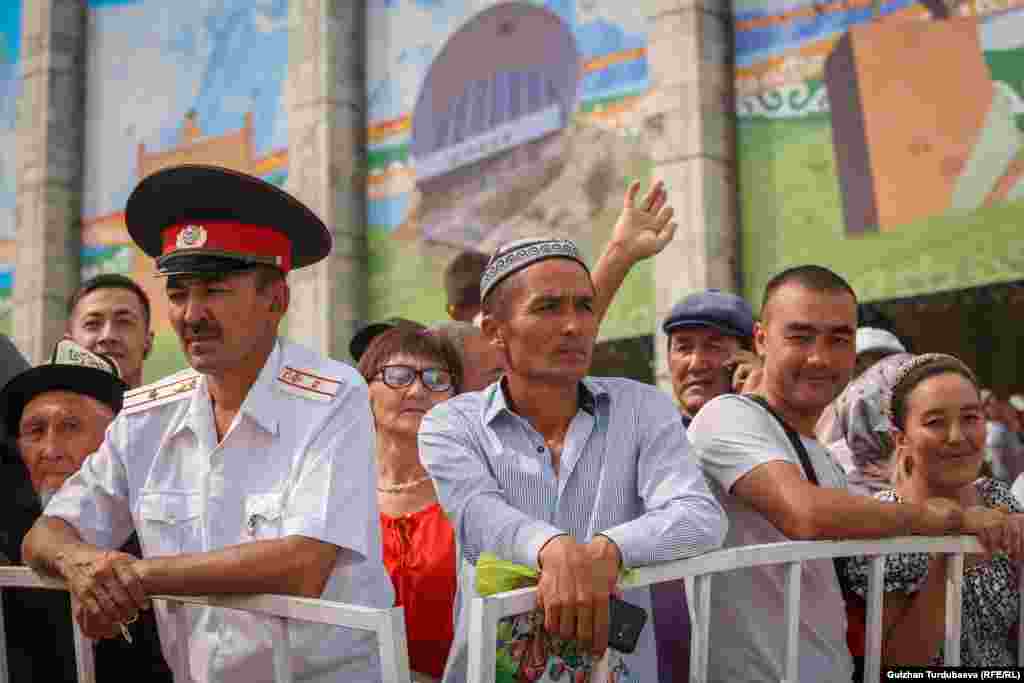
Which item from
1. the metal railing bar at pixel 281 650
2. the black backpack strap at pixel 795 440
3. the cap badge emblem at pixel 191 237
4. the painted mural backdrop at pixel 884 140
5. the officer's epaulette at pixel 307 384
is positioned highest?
the painted mural backdrop at pixel 884 140

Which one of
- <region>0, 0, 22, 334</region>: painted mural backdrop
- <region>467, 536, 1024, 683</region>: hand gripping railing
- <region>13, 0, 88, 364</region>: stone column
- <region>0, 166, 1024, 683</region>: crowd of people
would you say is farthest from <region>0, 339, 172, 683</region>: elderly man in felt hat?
<region>0, 0, 22, 334</region>: painted mural backdrop

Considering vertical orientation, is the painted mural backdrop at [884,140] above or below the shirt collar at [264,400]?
above

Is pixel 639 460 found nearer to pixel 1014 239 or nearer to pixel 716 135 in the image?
pixel 1014 239

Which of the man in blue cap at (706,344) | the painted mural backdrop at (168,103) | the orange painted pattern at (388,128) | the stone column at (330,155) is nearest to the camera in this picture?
the man in blue cap at (706,344)

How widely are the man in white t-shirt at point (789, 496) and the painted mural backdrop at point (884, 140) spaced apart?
261 inches

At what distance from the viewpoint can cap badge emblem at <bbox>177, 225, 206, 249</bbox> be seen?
2.51m

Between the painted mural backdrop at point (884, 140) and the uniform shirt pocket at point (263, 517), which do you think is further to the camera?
the painted mural backdrop at point (884, 140)

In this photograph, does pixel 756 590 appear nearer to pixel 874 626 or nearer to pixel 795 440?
pixel 874 626

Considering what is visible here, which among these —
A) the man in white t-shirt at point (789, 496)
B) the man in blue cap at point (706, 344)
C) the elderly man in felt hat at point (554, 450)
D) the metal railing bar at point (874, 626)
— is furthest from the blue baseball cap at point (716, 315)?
the metal railing bar at point (874, 626)

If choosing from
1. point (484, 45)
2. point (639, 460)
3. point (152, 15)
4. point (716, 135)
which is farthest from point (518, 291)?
point (152, 15)

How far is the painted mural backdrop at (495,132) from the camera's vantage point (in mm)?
10992

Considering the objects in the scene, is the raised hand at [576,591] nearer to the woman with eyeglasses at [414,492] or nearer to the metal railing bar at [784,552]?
the metal railing bar at [784,552]

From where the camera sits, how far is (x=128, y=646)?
9.25 ft

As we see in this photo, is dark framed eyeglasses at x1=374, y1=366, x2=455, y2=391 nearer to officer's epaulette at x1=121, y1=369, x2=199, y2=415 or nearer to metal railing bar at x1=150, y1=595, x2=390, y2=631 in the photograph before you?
officer's epaulette at x1=121, y1=369, x2=199, y2=415
